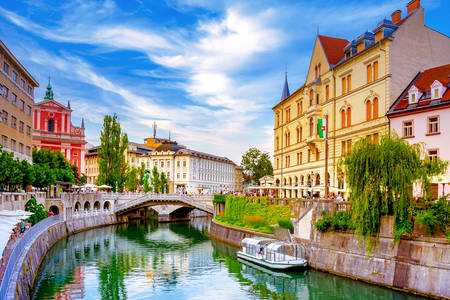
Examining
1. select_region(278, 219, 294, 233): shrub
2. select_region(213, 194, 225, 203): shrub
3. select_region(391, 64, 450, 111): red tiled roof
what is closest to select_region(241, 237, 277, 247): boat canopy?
select_region(278, 219, 294, 233): shrub

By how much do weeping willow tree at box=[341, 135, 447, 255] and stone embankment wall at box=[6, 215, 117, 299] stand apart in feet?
70.2

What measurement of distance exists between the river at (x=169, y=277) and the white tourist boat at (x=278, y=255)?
725mm

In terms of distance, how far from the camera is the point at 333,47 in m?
56.0

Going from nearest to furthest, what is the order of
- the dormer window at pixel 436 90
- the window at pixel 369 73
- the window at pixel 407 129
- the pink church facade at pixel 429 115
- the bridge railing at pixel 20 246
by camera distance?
the bridge railing at pixel 20 246 → the pink church facade at pixel 429 115 → the dormer window at pixel 436 90 → the window at pixel 407 129 → the window at pixel 369 73

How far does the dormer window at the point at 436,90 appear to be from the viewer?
37.0m

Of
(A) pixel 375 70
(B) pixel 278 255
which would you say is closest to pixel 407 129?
(A) pixel 375 70

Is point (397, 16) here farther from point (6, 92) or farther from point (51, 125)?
point (51, 125)

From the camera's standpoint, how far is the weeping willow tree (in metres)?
28.7

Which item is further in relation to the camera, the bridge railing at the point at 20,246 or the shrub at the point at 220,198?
the shrub at the point at 220,198

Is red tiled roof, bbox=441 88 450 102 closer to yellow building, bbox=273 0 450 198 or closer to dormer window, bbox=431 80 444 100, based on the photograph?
dormer window, bbox=431 80 444 100

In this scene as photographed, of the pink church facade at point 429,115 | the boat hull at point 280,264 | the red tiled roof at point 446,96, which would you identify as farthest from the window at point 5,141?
the red tiled roof at point 446,96

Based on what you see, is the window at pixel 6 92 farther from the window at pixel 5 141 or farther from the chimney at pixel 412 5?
the chimney at pixel 412 5

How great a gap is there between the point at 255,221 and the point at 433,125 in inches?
830

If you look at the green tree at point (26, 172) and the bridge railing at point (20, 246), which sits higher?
the green tree at point (26, 172)
